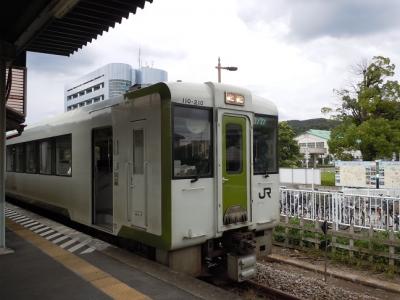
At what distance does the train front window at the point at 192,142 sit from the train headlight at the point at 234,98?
0.38 m

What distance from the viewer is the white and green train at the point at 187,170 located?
540 centimetres

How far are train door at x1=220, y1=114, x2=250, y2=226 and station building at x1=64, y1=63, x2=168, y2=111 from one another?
1359cm

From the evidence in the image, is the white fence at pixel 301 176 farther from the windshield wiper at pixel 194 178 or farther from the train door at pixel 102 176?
the windshield wiper at pixel 194 178

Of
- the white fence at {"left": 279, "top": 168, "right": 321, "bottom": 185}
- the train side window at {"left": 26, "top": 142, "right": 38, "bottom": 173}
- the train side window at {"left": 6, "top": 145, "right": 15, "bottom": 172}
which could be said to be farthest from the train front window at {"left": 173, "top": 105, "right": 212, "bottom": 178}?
the train side window at {"left": 6, "top": 145, "right": 15, "bottom": 172}

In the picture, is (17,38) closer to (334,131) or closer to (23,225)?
(23,225)

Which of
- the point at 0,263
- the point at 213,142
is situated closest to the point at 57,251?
the point at 0,263

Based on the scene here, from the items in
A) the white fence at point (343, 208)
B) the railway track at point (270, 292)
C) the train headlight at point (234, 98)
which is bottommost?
the railway track at point (270, 292)

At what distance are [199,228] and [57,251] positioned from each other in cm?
245

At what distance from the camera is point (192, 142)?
221 inches

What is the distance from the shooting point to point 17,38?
6.91 meters

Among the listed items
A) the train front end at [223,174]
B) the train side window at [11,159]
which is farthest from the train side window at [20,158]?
the train front end at [223,174]

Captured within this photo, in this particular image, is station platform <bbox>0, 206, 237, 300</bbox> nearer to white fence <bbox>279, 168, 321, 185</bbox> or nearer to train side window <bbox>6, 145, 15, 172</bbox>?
train side window <bbox>6, 145, 15, 172</bbox>

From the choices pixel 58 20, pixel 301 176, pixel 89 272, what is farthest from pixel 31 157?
pixel 301 176

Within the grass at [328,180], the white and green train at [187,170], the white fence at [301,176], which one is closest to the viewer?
the white and green train at [187,170]
